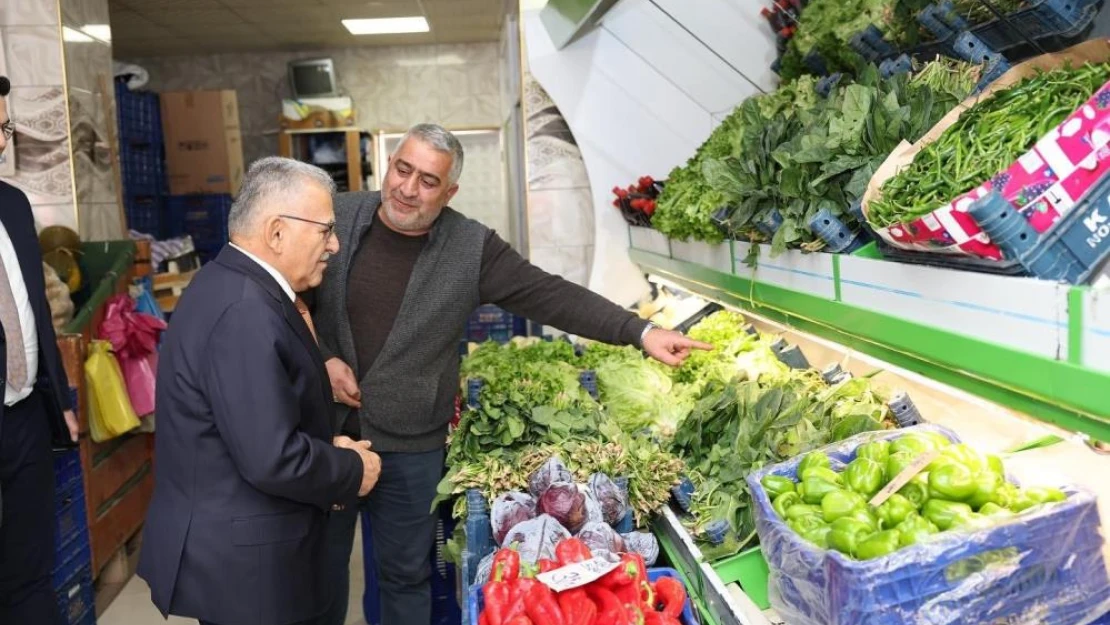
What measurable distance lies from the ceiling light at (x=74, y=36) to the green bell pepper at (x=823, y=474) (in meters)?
5.56

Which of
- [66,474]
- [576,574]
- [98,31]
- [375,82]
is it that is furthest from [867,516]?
[375,82]

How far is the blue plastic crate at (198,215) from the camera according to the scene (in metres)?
10.2

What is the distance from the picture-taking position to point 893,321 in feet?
6.35

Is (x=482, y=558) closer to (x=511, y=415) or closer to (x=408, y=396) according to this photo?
(x=511, y=415)

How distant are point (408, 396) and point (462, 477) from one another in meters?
0.76

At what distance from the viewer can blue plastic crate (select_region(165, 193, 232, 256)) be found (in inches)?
402

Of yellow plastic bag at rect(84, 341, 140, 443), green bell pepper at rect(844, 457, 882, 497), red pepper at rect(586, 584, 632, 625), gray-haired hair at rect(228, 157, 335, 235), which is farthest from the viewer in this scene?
yellow plastic bag at rect(84, 341, 140, 443)

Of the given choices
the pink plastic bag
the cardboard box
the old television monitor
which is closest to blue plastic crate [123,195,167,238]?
the cardboard box

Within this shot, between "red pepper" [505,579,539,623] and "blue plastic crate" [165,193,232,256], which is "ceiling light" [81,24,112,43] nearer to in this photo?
"blue plastic crate" [165,193,232,256]

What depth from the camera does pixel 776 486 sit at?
2.08 meters

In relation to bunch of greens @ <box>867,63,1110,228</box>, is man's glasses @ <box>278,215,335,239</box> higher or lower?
lower

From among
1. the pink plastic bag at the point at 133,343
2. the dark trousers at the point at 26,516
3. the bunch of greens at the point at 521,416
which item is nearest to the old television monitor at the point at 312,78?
the pink plastic bag at the point at 133,343

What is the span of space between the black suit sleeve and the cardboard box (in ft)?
29.3

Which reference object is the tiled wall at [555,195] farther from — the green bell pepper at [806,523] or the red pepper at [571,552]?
the green bell pepper at [806,523]
